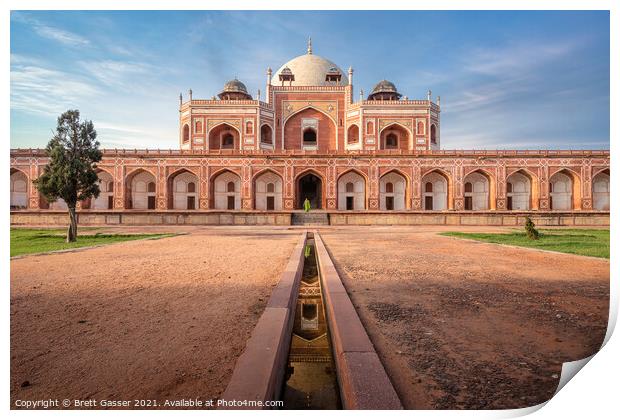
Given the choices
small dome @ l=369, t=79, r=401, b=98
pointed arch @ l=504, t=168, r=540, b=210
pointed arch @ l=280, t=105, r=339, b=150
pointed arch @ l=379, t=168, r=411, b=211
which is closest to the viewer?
pointed arch @ l=504, t=168, r=540, b=210

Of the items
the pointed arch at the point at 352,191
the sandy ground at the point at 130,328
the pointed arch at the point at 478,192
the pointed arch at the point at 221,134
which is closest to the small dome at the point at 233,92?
the pointed arch at the point at 221,134

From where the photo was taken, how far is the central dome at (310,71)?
32.3 m

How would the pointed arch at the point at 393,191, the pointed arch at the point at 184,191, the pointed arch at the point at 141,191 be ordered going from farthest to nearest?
the pointed arch at the point at 393,191 < the pointed arch at the point at 184,191 < the pointed arch at the point at 141,191

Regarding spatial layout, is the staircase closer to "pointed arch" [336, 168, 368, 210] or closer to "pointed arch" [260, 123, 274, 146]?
"pointed arch" [336, 168, 368, 210]

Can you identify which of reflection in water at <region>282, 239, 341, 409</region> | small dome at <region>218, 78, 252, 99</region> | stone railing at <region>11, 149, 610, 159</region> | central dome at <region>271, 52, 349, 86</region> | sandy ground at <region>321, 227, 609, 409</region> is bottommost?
reflection in water at <region>282, 239, 341, 409</region>

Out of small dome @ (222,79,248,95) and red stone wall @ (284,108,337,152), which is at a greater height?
small dome @ (222,79,248,95)

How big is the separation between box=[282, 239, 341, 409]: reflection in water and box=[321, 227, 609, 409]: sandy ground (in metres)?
0.41

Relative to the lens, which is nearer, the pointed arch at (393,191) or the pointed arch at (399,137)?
the pointed arch at (393,191)

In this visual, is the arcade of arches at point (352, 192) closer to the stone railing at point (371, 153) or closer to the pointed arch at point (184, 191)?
the pointed arch at point (184, 191)

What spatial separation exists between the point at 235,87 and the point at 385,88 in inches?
536

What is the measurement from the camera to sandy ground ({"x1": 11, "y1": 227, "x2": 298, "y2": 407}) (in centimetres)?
182

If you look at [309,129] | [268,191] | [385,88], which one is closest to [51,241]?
[268,191]

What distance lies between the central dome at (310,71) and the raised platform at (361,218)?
17.9m

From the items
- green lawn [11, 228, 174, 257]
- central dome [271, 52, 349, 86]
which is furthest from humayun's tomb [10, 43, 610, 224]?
green lawn [11, 228, 174, 257]
